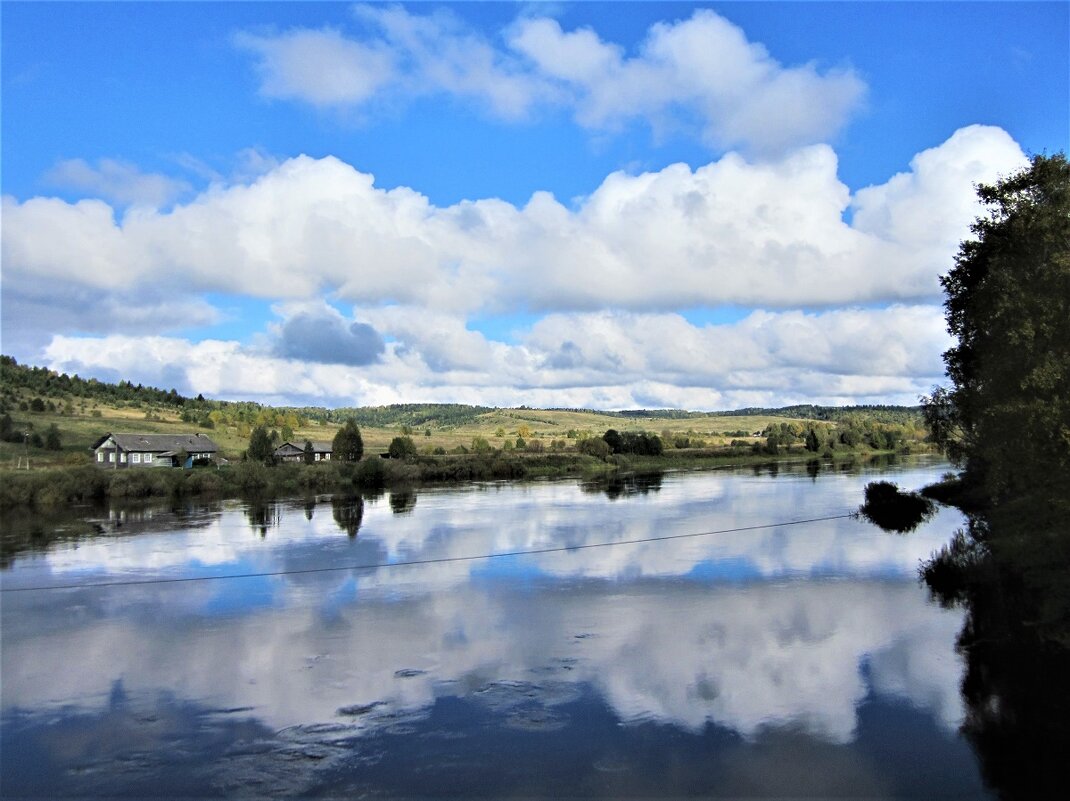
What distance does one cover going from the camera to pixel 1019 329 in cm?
1471

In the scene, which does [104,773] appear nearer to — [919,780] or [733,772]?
[733,772]

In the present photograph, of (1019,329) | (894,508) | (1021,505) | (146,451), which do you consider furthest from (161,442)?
(1019,329)

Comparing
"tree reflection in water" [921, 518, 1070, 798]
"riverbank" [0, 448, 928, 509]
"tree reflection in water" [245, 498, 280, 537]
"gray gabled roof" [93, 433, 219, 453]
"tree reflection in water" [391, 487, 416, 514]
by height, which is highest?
"gray gabled roof" [93, 433, 219, 453]

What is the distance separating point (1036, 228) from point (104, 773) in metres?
20.5

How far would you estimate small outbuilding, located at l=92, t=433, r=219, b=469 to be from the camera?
181 ft

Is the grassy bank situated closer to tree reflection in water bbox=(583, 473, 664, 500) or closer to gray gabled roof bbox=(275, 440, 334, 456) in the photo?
tree reflection in water bbox=(583, 473, 664, 500)

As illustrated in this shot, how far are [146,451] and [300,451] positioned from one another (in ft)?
42.1

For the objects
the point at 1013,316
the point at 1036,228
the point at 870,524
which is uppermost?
the point at 1036,228

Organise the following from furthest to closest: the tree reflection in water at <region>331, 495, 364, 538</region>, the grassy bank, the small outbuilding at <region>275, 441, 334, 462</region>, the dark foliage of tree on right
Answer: the small outbuilding at <region>275, 441, 334, 462</region> → the grassy bank → the tree reflection in water at <region>331, 495, 364, 538</region> → the dark foliage of tree on right

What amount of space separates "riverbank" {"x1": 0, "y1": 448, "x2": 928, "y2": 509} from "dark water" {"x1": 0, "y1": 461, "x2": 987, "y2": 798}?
14.6m

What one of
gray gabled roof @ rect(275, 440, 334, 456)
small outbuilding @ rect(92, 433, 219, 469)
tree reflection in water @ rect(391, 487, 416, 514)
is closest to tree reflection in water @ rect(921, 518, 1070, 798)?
tree reflection in water @ rect(391, 487, 416, 514)

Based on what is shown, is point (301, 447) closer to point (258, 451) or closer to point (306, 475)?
point (258, 451)

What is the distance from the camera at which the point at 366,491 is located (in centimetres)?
4934

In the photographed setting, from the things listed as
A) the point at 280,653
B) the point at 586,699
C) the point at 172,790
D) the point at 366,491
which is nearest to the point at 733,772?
the point at 586,699
